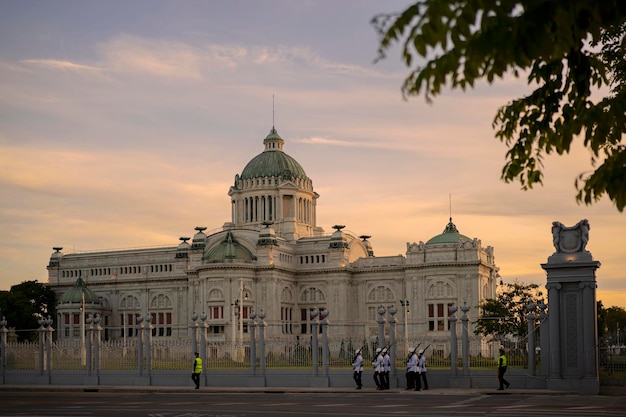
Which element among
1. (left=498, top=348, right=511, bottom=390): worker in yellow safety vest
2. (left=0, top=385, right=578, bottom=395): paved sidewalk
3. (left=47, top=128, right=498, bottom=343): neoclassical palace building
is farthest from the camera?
(left=47, top=128, right=498, bottom=343): neoclassical palace building

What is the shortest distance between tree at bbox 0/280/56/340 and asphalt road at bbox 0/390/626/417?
268 ft

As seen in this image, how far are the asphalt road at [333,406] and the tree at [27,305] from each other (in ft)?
268

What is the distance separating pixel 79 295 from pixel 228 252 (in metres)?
22.1

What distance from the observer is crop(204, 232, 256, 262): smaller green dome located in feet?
376

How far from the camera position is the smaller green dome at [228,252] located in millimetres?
114688

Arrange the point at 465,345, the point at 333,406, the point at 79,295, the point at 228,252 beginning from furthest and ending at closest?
the point at 79,295, the point at 228,252, the point at 465,345, the point at 333,406

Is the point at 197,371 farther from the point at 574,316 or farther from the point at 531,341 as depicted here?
the point at 574,316

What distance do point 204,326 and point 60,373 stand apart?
400 inches

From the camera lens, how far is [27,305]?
121 metres

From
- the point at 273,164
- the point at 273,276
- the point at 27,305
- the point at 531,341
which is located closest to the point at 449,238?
the point at 273,276

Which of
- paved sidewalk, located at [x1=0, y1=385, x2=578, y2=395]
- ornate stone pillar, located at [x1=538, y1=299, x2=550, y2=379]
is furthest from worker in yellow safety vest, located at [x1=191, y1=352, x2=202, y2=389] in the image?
ornate stone pillar, located at [x1=538, y1=299, x2=550, y2=379]

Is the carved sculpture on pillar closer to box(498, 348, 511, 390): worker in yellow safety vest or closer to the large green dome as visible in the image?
box(498, 348, 511, 390): worker in yellow safety vest

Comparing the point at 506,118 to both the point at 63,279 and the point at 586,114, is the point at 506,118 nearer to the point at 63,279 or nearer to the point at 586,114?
the point at 586,114

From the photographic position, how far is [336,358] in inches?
1836
